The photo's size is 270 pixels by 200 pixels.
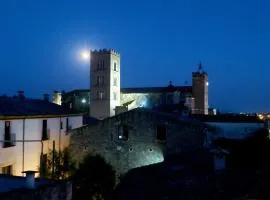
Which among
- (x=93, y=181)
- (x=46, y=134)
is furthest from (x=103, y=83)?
(x=93, y=181)

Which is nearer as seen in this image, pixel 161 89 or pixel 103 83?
pixel 103 83

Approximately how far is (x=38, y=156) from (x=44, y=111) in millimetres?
3299

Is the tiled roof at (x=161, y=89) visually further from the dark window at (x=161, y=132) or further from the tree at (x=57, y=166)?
the tree at (x=57, y=166)

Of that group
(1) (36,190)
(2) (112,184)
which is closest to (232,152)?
(2) (112,184)

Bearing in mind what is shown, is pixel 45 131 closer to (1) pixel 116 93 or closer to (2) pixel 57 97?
(1) pixel 116 93

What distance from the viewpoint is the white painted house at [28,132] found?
21.7 meters

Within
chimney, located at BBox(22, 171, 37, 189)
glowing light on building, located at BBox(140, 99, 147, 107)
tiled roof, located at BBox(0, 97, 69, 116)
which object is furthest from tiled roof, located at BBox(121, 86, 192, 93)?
chimney, located at BBox(22, 171, 37, 189)

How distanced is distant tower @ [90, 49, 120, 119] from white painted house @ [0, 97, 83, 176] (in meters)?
38.7

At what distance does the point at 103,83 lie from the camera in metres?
69.7

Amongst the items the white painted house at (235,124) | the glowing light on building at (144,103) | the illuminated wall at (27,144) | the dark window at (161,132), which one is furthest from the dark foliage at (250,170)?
the glowing light on building at (144,103)

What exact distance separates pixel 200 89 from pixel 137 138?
47.9m

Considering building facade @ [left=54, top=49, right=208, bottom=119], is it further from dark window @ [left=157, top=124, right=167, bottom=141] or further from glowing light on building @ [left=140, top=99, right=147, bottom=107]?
dark window @ [left=157, top=124, right=167, bottom=141]

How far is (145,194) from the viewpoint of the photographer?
607 inches

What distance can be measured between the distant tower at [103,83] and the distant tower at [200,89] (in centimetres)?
1519
